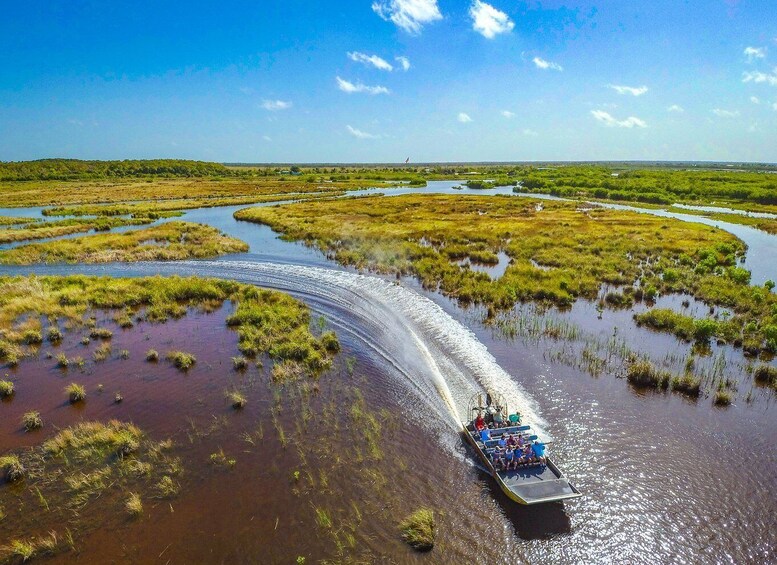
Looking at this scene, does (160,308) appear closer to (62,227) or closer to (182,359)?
(182,359)

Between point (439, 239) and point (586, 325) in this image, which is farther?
point (439, 239)

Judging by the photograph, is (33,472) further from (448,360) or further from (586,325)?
(586,325)

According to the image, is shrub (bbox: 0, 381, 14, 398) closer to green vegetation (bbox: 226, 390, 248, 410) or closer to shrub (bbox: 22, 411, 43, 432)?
shrub (bbox: 22, 411, 43, 432)

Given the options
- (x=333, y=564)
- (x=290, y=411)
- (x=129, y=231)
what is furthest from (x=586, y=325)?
(x=129, y=231)

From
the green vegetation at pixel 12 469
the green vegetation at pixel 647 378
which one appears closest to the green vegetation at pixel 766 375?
the green vegetation at pixel 647 378

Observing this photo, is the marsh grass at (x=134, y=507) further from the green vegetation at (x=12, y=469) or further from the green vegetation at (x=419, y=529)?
the green vegetation at (x=419, y=529)
